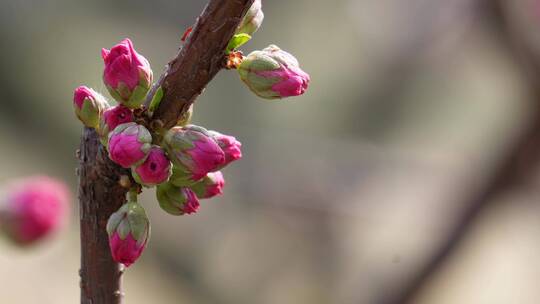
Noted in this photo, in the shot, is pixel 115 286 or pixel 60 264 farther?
pixel 60 264

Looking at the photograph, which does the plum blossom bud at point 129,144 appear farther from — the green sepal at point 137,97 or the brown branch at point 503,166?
the brown branch at point 503,166

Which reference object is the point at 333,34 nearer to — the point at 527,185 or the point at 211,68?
the point at 527,185

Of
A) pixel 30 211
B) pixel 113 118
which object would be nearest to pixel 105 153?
pixel 113 118

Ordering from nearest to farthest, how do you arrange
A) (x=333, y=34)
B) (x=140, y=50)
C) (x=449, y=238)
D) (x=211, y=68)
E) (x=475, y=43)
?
(x=211, y=68), (x=449, y=238), (x=475, y=43), (x=140, y=50), (x=333, y=34)

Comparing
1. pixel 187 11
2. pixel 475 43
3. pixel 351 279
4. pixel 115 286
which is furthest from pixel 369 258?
pixel 115 286

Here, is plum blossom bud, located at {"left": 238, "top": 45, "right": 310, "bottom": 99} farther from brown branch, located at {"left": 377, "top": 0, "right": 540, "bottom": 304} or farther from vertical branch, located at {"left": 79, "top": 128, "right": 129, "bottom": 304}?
brown branch, located at {"left": 377, "top": 0, "right": 540, "bottom": 304}

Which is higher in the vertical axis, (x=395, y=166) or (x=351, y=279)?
(x=395, y=166)

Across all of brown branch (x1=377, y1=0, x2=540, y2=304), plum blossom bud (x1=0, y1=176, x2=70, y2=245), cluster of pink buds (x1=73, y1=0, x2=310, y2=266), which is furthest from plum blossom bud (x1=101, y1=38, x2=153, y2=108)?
brown branch (x1=377, y1=0, x2=540, y2=304)
